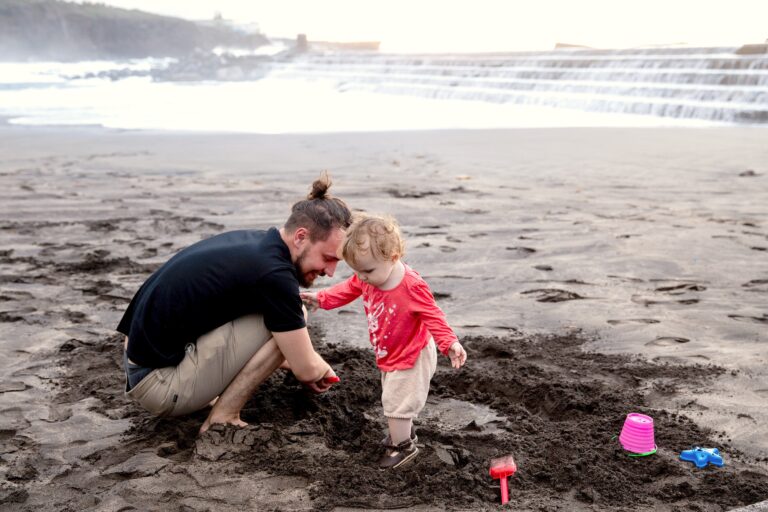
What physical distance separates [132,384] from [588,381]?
6.34ft

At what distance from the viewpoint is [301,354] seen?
9.63 feet

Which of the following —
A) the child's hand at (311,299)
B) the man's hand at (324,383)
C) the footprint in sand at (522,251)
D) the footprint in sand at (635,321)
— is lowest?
the footprint in sand at (635,321)

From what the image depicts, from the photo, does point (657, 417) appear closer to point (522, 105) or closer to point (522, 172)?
point (522, 172)

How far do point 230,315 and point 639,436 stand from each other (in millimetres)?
1540

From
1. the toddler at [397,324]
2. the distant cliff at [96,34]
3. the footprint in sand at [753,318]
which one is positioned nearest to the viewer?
the toddler at [397,324]

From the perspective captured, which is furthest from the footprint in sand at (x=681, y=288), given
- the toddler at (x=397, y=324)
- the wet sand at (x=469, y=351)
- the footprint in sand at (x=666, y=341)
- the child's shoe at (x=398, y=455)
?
the child's shoe at (x=398, y=455)

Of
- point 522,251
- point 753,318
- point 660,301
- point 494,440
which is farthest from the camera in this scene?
point 522,251

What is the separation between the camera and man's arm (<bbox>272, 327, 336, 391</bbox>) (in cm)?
289

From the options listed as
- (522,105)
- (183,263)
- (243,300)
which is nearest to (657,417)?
(243,300)

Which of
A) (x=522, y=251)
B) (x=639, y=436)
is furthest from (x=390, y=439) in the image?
(x=522, y=251)

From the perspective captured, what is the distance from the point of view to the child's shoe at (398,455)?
275 centimetres

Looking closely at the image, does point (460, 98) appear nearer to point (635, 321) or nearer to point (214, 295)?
point (635, 321)

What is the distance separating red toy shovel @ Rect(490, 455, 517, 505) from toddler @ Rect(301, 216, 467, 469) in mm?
323

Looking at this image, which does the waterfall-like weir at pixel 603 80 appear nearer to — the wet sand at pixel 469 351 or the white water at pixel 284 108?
the white water at pixel 284 108
